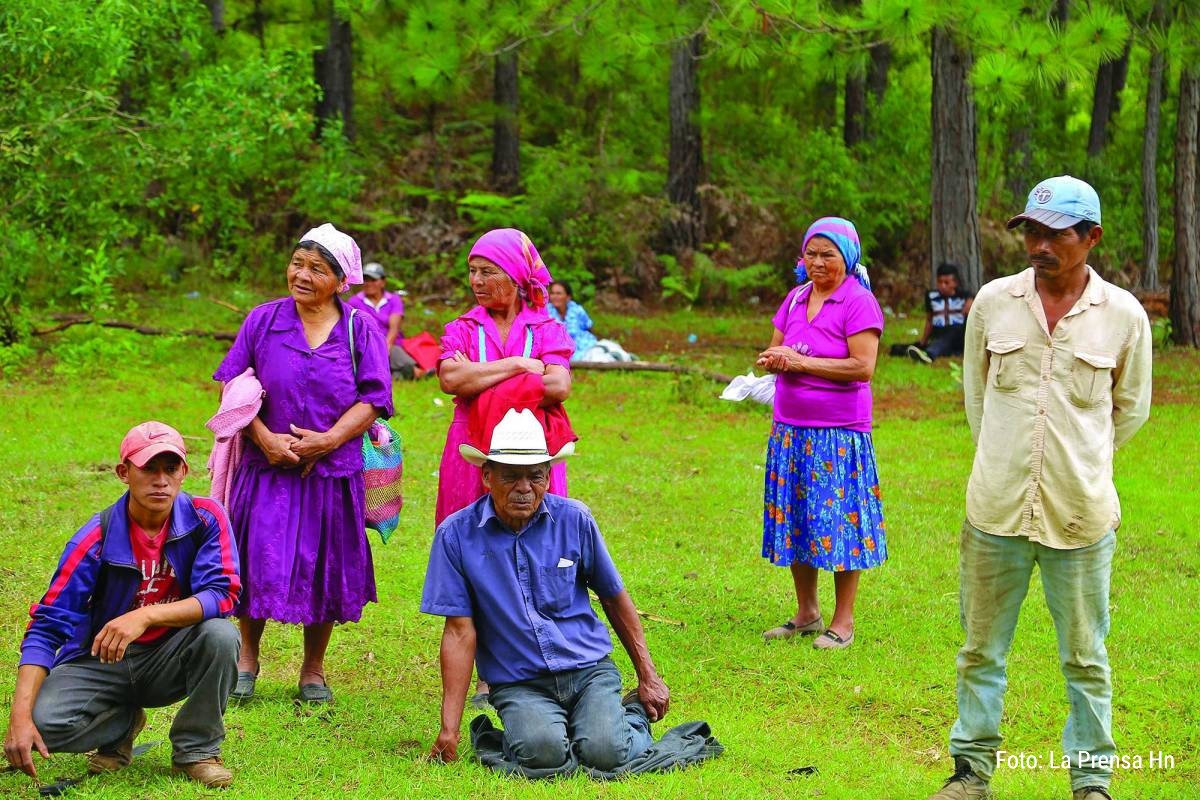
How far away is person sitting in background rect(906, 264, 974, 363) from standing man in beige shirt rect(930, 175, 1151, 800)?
11495 mm

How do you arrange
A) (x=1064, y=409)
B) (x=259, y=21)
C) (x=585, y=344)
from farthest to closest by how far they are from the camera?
(x=259, y=21), (x=585, y=344), (x=1064, y=409)

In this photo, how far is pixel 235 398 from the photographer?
5.41 meters

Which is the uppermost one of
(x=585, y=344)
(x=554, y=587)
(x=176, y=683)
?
(x=585, y=344)

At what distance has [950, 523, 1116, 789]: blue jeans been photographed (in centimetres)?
450

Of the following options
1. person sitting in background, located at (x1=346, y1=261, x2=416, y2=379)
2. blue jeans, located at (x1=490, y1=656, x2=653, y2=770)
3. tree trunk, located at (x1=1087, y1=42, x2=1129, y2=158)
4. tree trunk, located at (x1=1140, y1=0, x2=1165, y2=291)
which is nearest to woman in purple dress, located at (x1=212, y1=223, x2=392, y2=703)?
blue jeans, located at (x1=490, y1=656, x2=653, y2=770)

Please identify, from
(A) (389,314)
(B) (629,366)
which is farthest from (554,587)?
(B) (629,366)

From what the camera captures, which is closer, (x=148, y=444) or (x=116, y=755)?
(x=148, y=444)

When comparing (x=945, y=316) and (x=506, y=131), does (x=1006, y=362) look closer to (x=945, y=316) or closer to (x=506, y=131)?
(x=945, y=316)

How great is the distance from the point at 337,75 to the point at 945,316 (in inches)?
415

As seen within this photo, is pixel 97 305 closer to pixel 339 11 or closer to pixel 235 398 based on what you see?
pixel 339 11

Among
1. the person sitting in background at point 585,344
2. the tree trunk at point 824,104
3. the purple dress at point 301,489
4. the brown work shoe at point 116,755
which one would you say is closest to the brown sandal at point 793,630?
the purple dress at point 301,489

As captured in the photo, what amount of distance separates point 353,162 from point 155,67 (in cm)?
403

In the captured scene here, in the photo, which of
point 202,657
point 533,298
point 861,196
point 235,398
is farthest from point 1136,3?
point 202,657

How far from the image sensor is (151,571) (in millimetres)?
4609
